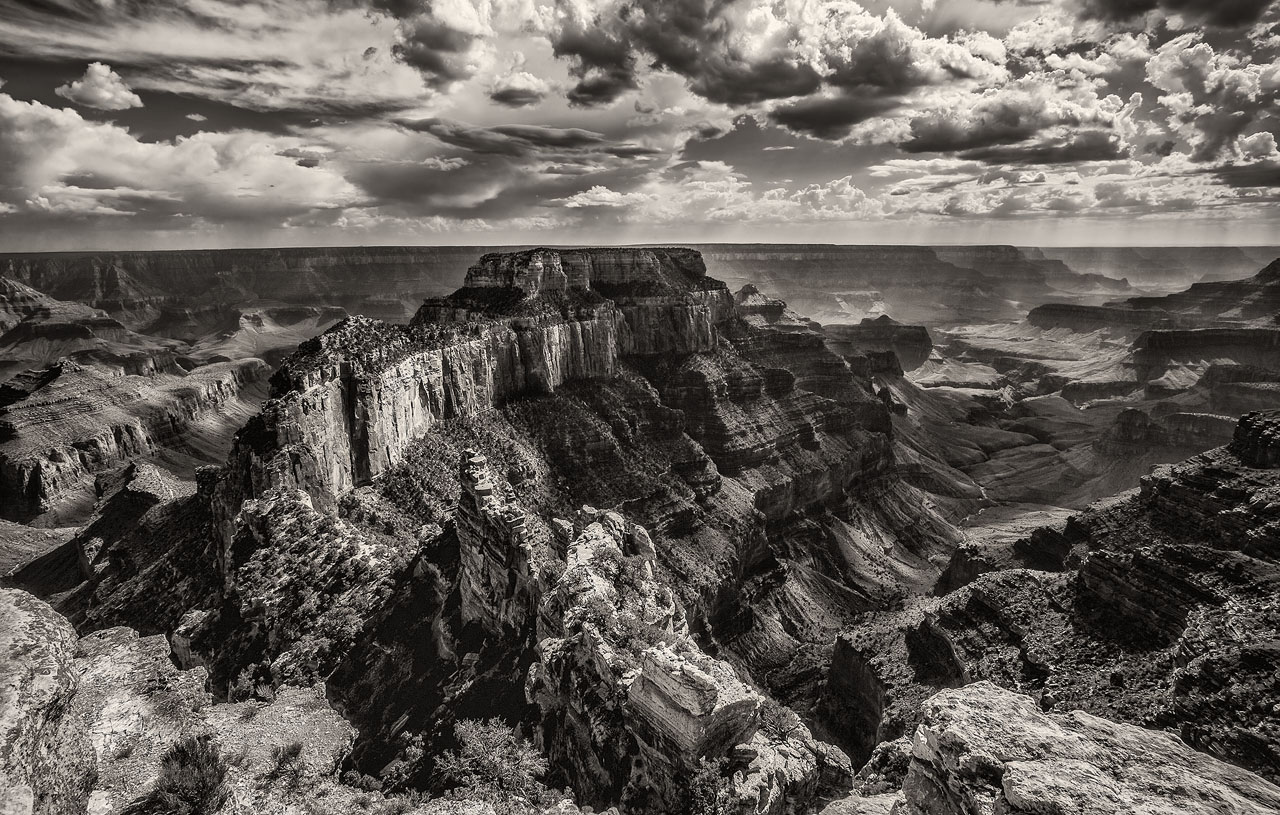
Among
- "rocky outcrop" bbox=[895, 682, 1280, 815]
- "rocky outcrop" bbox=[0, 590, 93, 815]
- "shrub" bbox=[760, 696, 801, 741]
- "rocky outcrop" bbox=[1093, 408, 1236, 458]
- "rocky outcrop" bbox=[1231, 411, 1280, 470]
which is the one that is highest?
"rocky outcrop" bbox=[0, 590, 93, 815]

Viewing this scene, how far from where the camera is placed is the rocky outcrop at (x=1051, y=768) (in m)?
15.0

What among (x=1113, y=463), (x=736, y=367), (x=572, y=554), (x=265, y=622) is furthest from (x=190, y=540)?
(x=1113, y=463)

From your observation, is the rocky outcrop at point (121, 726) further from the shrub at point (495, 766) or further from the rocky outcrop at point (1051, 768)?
the rocky outcrop at point (1051, 768)

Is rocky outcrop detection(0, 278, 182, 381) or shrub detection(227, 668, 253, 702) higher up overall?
rocky outcrop detection(0, 278, 182, 381)

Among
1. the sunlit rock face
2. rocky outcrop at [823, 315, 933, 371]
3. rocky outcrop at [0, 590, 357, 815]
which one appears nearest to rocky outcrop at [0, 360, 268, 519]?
the sunlit rock face

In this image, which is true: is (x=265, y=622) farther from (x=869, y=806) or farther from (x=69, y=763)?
(x=869, y=806)

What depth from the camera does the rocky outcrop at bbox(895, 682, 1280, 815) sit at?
1497 centimetres

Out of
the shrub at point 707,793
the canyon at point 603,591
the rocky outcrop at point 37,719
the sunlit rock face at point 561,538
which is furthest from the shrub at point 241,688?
the shrub at point 707,793

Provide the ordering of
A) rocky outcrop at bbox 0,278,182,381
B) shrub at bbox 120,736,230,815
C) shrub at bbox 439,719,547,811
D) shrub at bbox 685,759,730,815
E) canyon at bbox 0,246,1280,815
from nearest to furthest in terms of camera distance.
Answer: shrub at bbox 120,736,230,815 → canyon at bbox 0,246,1280,815 → shrub at bbox 685,759,730,815 → shrub at bbox 439,719,547,811 → rocky outcrop at bbox 0,278,182,381

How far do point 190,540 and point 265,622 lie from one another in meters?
18.4

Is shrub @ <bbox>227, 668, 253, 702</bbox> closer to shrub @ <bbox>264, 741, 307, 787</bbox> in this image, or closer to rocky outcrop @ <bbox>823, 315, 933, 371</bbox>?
shrub @ <bbox>264, 741, 307, 787</bbox>

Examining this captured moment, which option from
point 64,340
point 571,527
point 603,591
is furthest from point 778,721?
point 64,340

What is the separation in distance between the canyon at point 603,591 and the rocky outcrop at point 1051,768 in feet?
0.33

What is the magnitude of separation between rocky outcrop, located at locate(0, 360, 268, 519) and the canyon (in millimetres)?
597
